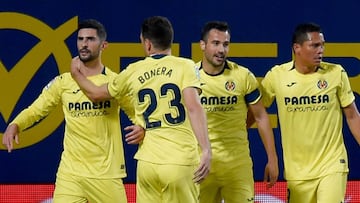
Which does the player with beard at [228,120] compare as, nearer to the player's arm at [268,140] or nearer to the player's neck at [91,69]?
the player's arm at [268,140]

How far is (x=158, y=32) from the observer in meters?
7.67

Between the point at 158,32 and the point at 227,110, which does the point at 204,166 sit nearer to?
the point at 158,32

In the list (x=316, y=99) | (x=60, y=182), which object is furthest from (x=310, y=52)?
(x=60, y=182)

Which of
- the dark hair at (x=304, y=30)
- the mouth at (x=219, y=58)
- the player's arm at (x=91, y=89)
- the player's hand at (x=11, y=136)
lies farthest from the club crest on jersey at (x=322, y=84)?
the player's hand at (x=11, y=136)

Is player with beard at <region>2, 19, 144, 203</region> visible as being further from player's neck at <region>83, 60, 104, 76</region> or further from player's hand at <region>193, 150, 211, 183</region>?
player's hand at <region>193, 150, 211, 183</region>

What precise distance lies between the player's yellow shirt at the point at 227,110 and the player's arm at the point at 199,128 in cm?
130

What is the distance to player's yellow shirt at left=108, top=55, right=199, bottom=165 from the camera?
763cm

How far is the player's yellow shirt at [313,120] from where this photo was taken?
28.4 ft

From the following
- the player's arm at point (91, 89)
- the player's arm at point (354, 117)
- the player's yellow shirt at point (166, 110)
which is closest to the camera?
the player's yellow shirt at point (166, 110)

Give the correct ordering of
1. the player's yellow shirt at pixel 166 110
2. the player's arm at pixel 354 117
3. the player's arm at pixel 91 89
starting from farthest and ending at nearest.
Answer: the player's arm at pixel 354 117
the player's arm at pixel 91 89
the player's yellow shirt at pixel 166 110

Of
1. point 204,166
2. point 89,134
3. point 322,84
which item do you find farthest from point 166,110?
point 322,84

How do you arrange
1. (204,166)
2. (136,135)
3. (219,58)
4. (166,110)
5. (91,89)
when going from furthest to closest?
(219,58), (91,89), (136,135), (166,110), (204,166)

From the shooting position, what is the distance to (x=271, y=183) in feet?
28.7

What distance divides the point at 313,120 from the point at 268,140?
0.40 metres
